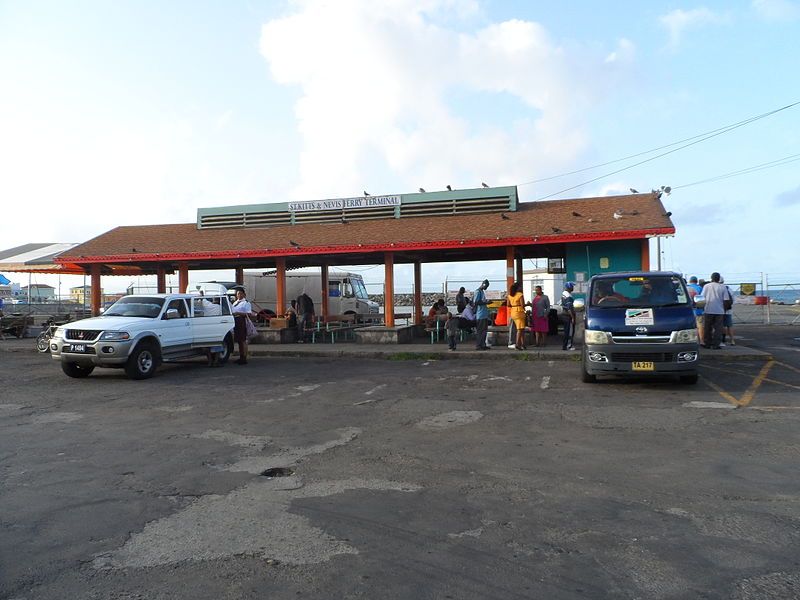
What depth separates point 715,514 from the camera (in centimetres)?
456

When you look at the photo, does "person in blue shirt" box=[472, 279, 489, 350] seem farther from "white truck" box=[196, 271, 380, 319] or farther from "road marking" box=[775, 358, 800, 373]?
"white truck" box=[196, 271, 380, 319]

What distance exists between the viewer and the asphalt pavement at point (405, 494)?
11.8 feet

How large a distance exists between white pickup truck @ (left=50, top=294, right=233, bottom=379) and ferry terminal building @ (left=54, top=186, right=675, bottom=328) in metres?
4.85

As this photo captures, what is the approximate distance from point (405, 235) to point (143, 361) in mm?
9000

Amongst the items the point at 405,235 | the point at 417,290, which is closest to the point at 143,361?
the point at 405,235

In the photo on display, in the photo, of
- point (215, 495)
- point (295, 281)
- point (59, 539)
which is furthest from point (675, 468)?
point (295, 281)

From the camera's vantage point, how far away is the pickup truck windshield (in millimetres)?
13383

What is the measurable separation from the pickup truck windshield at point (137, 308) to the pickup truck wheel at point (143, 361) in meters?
0.89

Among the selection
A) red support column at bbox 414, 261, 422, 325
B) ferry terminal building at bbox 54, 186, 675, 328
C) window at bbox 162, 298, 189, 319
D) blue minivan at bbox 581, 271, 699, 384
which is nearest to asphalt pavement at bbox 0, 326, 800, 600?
blue minivan at bbox 581, 271, 699, 384

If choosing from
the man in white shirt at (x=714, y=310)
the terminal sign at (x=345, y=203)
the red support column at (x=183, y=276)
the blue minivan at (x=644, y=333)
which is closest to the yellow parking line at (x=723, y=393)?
the blue minivan at (x=644, y=333)

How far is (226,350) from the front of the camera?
15.5 metres

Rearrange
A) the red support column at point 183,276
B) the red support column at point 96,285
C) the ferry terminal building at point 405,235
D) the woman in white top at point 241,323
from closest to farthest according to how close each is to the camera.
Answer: the woman in white top at point 241,323 → the ferry terminal building at point 405,235 → the red support column at point 183,276 → the red support column at point 96,285

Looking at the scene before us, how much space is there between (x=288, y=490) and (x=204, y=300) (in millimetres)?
10506

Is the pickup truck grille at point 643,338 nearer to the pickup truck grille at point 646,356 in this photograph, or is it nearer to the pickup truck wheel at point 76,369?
the pickup truck grille at point 646,356
